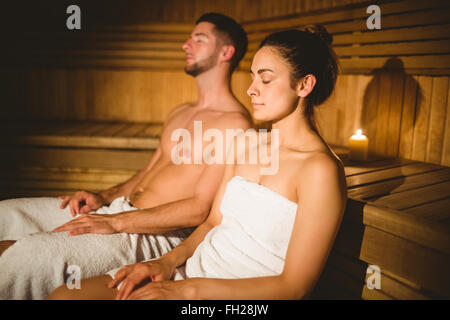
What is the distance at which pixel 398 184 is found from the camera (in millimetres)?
1768

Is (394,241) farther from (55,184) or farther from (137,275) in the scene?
(55,184)

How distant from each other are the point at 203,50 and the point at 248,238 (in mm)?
1325

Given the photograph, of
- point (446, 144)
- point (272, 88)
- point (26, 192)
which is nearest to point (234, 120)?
point (272, 88)

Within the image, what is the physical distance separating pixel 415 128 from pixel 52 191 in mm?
2805

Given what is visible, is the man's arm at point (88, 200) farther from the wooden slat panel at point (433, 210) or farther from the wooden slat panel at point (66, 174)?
the wooden slat panel at point (433, 210)

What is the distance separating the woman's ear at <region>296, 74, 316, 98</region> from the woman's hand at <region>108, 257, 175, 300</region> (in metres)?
0.83

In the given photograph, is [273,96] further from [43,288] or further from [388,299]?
[43,288]

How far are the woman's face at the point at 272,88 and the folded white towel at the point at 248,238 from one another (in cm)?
29

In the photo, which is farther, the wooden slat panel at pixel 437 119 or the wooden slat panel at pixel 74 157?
the wooden slat panel at pixel 74 157

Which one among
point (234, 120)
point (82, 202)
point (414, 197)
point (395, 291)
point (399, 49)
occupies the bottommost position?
point (395, 291)

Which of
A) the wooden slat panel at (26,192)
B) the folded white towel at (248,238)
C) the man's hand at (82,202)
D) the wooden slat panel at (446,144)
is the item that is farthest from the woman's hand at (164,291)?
the wooden slat panel at (26,192)

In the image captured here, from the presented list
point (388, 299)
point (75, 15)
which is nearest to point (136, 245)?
point (388, 299)

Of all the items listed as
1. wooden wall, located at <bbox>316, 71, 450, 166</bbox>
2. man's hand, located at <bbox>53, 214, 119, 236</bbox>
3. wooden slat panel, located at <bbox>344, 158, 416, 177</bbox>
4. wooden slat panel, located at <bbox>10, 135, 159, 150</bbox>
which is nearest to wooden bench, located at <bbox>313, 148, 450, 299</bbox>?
wooden slat panel, located at <bbox>344, 158, 416, 177</bbox>

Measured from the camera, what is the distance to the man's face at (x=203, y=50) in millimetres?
2256
